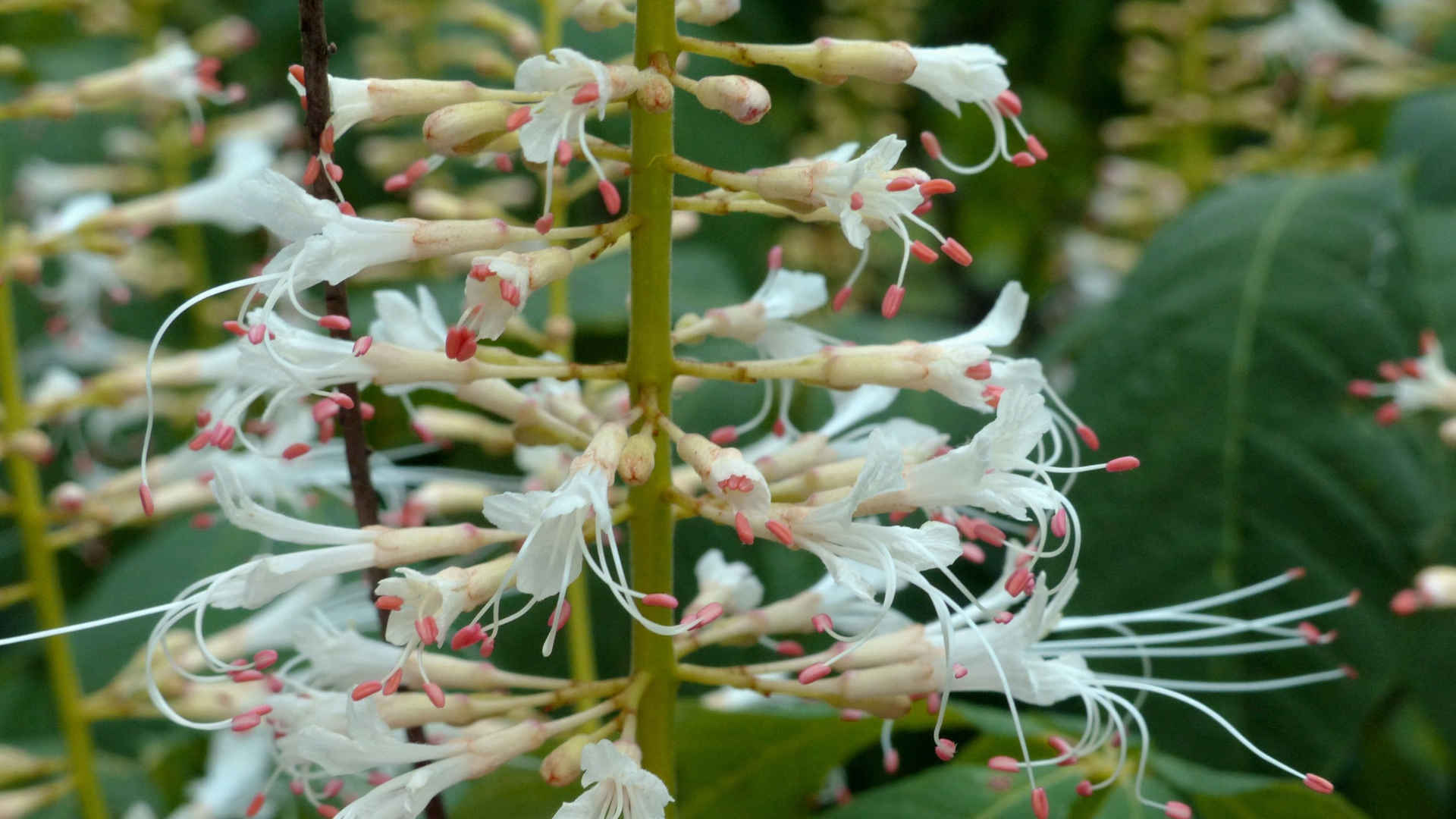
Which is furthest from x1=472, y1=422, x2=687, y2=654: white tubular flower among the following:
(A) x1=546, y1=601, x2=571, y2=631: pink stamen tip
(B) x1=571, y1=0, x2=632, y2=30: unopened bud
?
(B) x1=571, y1=0, x2=632, y2=30: unopened bud

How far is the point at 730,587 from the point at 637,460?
260mm

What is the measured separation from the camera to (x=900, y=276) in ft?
3.05

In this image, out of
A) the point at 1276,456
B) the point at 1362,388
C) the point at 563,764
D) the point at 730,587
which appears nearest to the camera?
the point at 563,764

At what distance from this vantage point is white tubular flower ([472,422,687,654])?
837mm

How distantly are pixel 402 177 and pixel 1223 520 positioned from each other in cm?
98

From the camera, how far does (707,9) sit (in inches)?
41.6

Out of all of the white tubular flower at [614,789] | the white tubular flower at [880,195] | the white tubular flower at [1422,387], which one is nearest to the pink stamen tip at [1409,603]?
the white tubular flower at [1422,387]

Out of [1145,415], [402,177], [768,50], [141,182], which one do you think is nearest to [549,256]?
[402,177]

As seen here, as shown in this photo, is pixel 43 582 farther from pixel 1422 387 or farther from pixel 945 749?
pixel 1422 387

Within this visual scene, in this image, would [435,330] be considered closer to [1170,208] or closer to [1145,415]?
[1145,415]

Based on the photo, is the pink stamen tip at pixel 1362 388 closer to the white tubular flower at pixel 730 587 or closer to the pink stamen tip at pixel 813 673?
the white tubular flower at pixel 730 587

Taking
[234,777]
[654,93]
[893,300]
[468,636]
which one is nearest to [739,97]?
[654,93]

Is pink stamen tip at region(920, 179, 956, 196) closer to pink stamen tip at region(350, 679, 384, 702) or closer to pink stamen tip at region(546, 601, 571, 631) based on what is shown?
pink stamen tip at region(546, 601, 571, 631)

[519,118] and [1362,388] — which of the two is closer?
[519,118]
